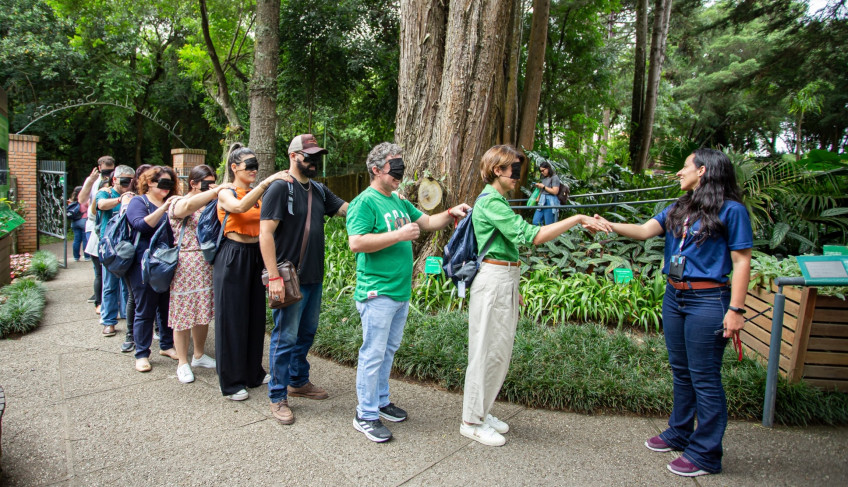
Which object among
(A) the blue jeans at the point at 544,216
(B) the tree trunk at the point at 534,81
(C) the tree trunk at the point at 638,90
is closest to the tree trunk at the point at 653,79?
(C) the tree trunk at the point at 638,90

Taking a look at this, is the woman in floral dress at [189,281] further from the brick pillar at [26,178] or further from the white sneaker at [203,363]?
the brick pillar at [26,178]

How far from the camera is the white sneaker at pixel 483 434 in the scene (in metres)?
3.49

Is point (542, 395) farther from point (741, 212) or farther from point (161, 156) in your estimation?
point (161, 156)

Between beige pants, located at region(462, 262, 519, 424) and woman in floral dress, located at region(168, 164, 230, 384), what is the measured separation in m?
2.39

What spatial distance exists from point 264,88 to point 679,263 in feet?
31.2

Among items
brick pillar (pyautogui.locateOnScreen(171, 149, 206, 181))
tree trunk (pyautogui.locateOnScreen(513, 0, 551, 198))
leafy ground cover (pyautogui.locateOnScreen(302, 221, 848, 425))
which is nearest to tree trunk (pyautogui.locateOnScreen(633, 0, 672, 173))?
tree trunk (pyautogui.locateOnScreen(513, 0, 551, 198))

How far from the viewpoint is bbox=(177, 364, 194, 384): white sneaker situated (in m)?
4.52

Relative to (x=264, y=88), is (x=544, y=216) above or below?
below

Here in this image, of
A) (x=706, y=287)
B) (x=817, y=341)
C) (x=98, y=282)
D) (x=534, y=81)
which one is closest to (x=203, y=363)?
(x=98, y=282)

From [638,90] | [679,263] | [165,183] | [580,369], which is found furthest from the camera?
[638,90]

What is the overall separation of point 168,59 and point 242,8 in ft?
33.3

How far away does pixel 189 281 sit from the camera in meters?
4.51

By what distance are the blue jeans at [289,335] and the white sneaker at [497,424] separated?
143 centimetres

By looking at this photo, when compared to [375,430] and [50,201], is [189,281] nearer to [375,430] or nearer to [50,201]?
[375,430]
